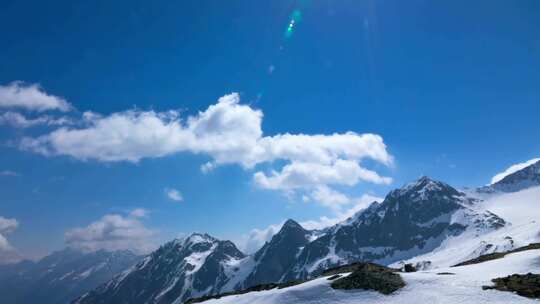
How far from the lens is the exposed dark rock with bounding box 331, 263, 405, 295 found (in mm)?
60219

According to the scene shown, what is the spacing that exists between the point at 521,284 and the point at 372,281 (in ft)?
57.1

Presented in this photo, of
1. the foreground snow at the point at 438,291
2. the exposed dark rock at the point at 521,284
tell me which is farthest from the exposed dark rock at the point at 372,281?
the exposed dark rock at the point at 521,284

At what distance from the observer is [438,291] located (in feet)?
179

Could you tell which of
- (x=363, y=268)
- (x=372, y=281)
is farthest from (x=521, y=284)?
(x=363, y=268)

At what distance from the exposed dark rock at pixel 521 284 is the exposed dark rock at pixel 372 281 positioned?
10816mm

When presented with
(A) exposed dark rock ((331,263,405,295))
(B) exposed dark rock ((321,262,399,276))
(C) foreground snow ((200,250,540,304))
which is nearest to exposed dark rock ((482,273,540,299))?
(C) foreground snow ((200,250,540,304))

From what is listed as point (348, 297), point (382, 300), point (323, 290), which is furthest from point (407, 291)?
point (323, 290)

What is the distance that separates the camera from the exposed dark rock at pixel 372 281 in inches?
2371

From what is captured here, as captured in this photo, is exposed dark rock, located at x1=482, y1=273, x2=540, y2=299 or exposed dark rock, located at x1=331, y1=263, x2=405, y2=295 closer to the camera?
exposed dark rock, located at x1=482, y1=273, x2=540, y2=299

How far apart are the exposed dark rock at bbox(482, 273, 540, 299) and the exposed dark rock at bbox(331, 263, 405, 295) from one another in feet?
35.5

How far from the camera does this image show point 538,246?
259 ft

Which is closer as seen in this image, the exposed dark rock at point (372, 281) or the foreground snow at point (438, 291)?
the foreground snow at point (438, 291)

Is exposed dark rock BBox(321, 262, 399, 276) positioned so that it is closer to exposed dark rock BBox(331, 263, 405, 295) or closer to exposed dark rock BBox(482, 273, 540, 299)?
exposed dark rock BBox(331, 263, 405, 295)

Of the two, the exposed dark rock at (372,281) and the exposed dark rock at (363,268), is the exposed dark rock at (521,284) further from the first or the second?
the exposed dark rock at (363,268)
